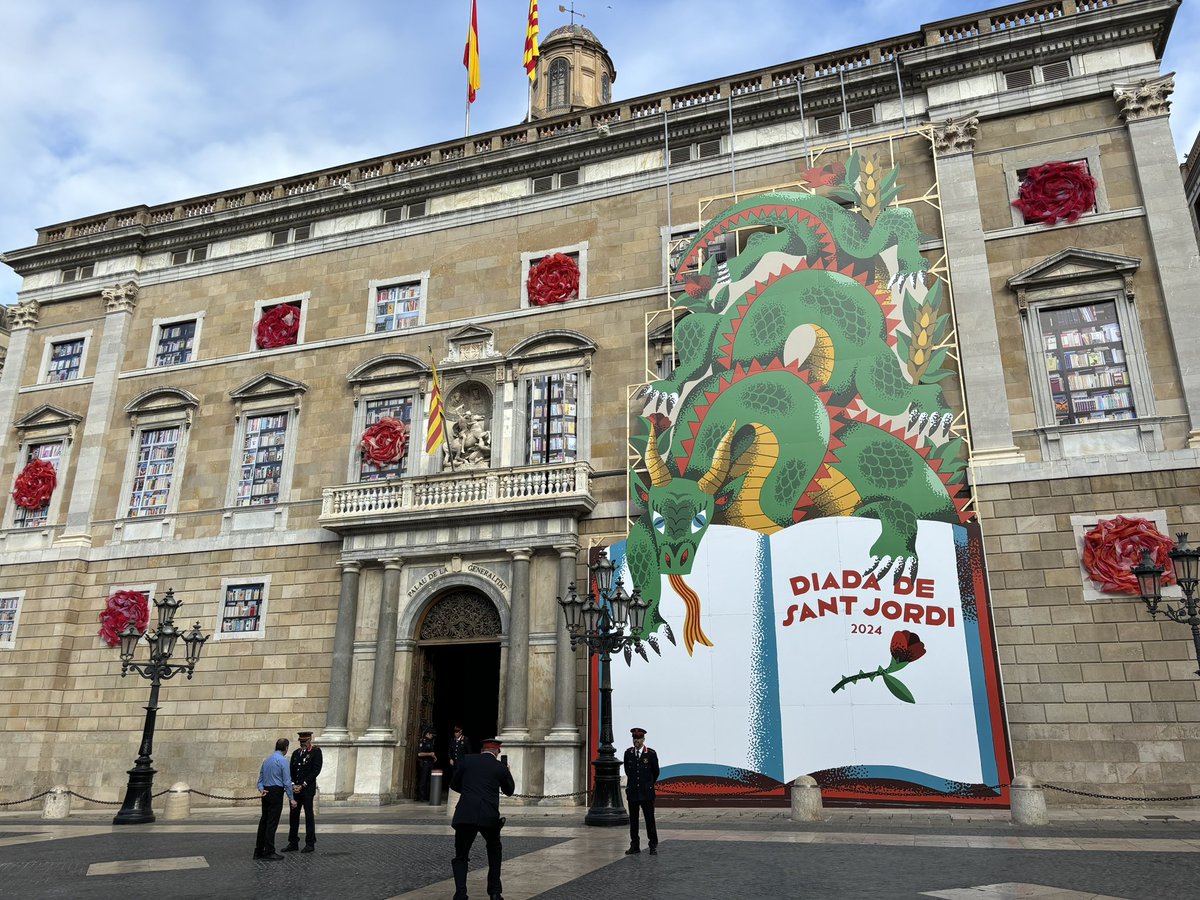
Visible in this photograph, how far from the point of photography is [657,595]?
68.8ft

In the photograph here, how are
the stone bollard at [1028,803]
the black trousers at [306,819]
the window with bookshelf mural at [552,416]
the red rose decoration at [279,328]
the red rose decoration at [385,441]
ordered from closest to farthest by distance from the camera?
the black trousers at [306,819]
the stone bollard at [1028,803]
the window with bookshelf mural at [552,416]
the red rose decoration at [385,441]
the red rose decoration at [279,328]

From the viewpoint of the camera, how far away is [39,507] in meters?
28.6

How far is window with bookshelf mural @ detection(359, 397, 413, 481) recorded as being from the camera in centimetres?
2511

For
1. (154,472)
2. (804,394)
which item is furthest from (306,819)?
(154,472)

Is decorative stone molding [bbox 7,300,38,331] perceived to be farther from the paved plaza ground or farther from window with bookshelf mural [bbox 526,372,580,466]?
the paved plaza ground

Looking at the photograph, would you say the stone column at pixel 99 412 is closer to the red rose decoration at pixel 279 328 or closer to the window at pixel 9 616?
the window at pixel 9 616

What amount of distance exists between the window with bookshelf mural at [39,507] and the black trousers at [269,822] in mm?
19760

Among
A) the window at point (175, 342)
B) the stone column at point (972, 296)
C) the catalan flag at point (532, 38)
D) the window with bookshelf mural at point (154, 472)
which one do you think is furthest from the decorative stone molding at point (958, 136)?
the window with bookshelf mural at point (154, 472)

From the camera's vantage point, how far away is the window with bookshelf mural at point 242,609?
2509cm

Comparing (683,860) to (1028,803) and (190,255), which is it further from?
(190,255)

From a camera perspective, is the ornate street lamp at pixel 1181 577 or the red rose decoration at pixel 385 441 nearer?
the ornate street lamp at pixel 1181 577

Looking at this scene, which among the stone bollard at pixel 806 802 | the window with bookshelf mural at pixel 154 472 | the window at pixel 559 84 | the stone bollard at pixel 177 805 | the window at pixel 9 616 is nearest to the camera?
the stone bollard at pixel 806 802

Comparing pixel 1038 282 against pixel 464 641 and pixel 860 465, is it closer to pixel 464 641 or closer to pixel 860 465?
pixel 860 465

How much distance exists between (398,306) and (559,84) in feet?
82.5
